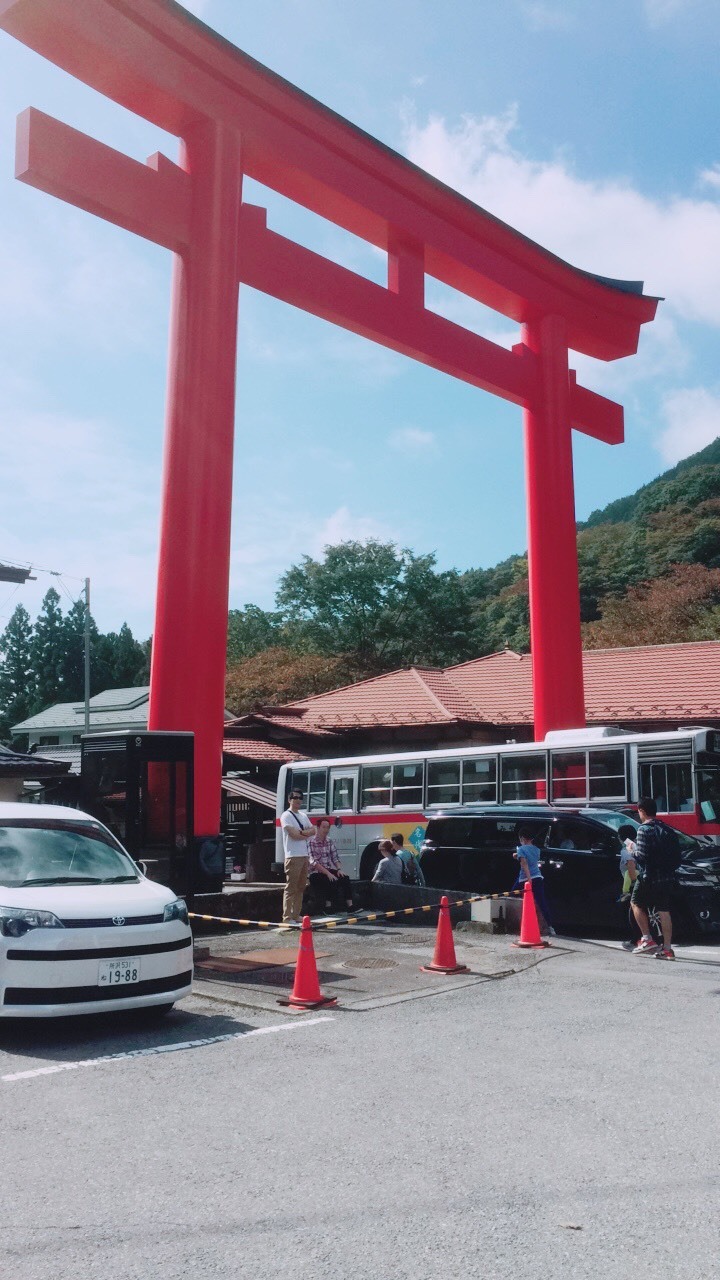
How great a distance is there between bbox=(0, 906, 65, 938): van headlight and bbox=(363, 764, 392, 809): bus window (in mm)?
→ 12939

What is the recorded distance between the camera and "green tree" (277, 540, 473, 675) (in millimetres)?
48062

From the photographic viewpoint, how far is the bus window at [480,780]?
1734cm

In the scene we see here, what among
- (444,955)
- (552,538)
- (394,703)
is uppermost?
(552,538)

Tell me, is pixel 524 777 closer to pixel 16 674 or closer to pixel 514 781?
pixel 514 781

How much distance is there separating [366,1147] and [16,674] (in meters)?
77.5

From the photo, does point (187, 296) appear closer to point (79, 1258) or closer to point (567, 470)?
point (567, 470)

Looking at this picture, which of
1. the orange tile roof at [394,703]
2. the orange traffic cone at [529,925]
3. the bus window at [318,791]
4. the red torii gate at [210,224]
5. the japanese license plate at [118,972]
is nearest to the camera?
the japanese license plate at [118,972]

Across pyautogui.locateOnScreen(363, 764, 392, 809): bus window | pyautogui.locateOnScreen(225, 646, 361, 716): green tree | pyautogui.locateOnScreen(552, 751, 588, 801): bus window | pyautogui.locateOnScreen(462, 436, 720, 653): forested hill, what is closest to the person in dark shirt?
pyautogui.locateOnScreen(552, 751, 588, 801): bus window

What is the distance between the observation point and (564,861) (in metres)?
11.9

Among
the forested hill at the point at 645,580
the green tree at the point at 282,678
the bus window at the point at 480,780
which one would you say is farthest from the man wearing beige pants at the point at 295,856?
the green tree at the point at 282,678

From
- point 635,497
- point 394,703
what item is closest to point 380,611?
point 394,703

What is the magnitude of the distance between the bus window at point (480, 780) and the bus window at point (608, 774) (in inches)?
85.4

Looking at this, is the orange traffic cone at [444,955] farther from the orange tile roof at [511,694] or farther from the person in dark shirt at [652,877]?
the orange tile roof at [511,694]

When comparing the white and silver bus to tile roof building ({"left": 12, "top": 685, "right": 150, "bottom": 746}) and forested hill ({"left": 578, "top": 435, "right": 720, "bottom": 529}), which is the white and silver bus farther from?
forested hill ({"left": 578, "top": 435, "right": 720, "bottom": 529})
